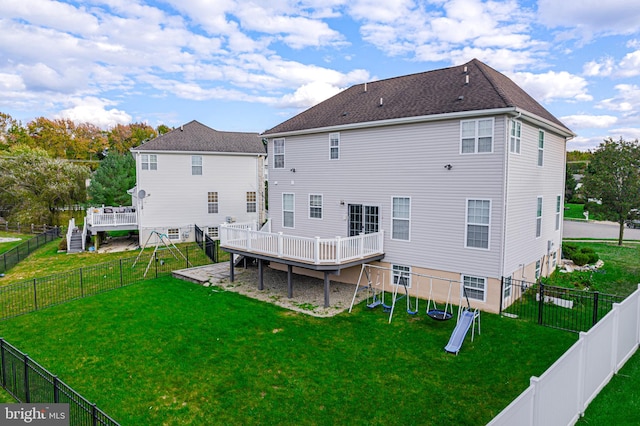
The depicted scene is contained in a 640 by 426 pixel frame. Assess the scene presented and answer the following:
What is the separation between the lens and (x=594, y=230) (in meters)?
33.2

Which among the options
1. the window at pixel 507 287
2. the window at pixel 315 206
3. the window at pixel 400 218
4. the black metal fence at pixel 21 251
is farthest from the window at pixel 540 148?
the black metal fence at pixel 21 251

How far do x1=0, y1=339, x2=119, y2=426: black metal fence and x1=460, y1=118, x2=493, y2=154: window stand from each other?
11.6 metres

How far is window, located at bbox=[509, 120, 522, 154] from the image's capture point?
11.9 metres

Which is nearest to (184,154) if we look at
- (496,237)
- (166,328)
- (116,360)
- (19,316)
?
(19,316)

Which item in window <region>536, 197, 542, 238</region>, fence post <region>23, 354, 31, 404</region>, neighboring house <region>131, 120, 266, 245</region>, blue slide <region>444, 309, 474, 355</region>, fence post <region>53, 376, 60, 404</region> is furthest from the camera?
neighboring house <region>131, 120, 266, 245</region>

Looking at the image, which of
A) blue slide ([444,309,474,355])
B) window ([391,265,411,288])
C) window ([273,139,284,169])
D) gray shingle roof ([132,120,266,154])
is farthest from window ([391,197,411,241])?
gray shingle roof ([132,120,266,154])

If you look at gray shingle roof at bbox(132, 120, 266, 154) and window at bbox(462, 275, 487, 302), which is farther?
gray shingle roof at bbox(132, 120, 266, 154)

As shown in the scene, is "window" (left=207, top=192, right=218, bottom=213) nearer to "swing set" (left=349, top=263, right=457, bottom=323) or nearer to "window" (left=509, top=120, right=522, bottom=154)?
"swing set" (left=349, top=263, right=457, bottom=323)

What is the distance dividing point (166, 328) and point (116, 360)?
6.82 ft

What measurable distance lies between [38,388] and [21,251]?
20616mm

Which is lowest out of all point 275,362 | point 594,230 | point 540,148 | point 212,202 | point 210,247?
point 275,362

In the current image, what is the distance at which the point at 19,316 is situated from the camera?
12445 mm

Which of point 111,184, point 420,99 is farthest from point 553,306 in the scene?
point 111,184

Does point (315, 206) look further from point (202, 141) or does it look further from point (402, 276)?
point (202, 141)
